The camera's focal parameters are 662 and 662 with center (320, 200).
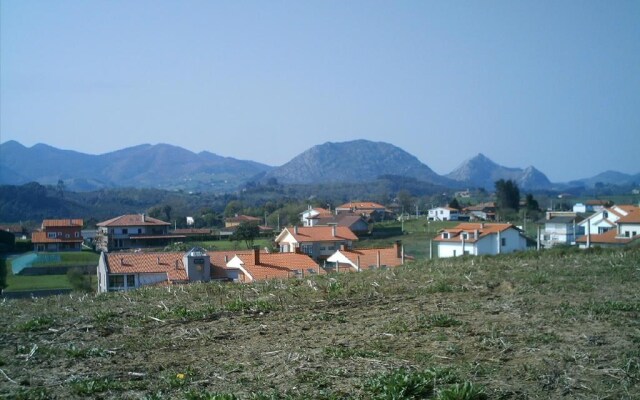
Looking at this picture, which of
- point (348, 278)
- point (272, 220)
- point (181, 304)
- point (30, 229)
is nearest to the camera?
point (181, 304)

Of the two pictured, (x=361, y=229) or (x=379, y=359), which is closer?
(x=379, y=359)

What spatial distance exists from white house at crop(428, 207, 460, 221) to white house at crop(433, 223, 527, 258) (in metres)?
25.1

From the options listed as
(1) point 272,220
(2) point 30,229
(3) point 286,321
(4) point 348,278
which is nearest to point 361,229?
(1) point 272,220

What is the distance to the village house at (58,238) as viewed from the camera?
39125mm

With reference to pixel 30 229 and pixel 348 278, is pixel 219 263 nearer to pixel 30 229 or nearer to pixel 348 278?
pixel 348 278

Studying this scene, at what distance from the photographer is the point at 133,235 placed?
43.6 metres

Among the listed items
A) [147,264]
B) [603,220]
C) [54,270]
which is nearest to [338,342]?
[147,264]

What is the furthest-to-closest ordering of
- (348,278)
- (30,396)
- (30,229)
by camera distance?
(30,229)
(348,278)
(30,396)

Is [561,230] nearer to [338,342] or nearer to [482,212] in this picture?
[482,212]

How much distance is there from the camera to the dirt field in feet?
18.1

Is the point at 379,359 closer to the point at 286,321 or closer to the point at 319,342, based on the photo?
the point at 319,342

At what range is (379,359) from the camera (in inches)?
246

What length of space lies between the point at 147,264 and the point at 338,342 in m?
19.3

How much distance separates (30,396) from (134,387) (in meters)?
0.82
